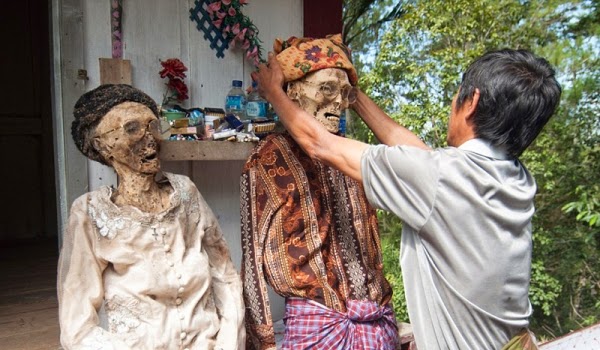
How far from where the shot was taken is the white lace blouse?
1.36m

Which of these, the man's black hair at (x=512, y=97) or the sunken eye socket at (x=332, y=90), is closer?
the man's black hair at (x=512, y=97)

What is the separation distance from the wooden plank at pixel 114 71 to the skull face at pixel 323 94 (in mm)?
692

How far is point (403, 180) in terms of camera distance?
1.32 meters

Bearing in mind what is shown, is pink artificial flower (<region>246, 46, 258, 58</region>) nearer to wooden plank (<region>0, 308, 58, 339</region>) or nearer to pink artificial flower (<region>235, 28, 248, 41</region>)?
pink artificial flower (<region>235, 28, 248, 41</region>)

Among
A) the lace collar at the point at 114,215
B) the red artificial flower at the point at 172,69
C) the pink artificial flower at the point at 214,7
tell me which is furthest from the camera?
the pink artificial flower at the point at 214,7

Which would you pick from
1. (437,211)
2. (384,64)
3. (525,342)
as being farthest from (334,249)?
(384,64)

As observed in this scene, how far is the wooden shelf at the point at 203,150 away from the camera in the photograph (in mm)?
1786

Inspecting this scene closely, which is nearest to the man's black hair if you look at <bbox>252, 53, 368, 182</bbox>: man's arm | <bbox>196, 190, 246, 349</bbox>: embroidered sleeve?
<bbox>252, 53, 368, 182</bbox>: man's arm

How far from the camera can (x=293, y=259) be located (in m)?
1.66

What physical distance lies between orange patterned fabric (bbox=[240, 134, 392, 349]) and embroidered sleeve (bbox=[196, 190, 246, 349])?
0.06 m

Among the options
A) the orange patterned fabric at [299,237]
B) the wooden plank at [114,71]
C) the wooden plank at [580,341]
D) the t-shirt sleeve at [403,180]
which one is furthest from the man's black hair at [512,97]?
the wooden plank at [580,341]

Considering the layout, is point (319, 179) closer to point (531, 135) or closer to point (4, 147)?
point (531, 135)

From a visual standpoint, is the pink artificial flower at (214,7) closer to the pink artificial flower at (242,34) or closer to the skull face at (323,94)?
the pink artificial flower at (242,34)

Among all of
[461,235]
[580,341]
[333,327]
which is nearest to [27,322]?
[333,327]
